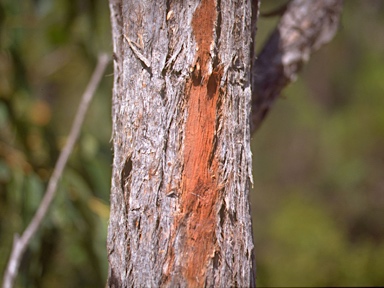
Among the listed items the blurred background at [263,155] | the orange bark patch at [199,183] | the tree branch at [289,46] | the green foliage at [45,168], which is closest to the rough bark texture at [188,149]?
the orange bark patch at [199,183]

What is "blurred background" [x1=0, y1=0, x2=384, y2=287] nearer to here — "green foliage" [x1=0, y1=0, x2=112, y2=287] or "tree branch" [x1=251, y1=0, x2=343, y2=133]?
"green foliage" [x1=0, y1=0, x2=112, y2=287]

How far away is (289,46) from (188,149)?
1.78 ft

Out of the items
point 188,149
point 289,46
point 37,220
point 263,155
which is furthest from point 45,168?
point 263,155

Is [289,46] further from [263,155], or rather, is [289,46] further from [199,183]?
[263,155]

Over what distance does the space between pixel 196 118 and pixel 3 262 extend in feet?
4.65

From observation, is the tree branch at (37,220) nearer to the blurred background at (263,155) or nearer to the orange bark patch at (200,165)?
the blurred background at (263,155)

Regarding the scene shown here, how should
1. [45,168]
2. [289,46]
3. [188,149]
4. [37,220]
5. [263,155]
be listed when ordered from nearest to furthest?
[188,149] < [289,46] < [37,220] < [45,168] < [263,155]

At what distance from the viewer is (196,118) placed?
2.66 feet

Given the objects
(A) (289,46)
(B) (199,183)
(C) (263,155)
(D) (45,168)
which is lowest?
(B) (199,183)

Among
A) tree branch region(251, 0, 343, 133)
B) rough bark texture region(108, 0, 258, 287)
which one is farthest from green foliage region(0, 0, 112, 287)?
rough bark texture region(108, 0, 258, 287)

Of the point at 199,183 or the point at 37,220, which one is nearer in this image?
the point at 199,183

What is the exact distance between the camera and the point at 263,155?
19.7ft

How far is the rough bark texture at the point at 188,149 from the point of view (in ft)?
2.64

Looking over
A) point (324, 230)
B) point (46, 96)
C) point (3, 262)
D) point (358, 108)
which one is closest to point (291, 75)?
point (3, 262)
